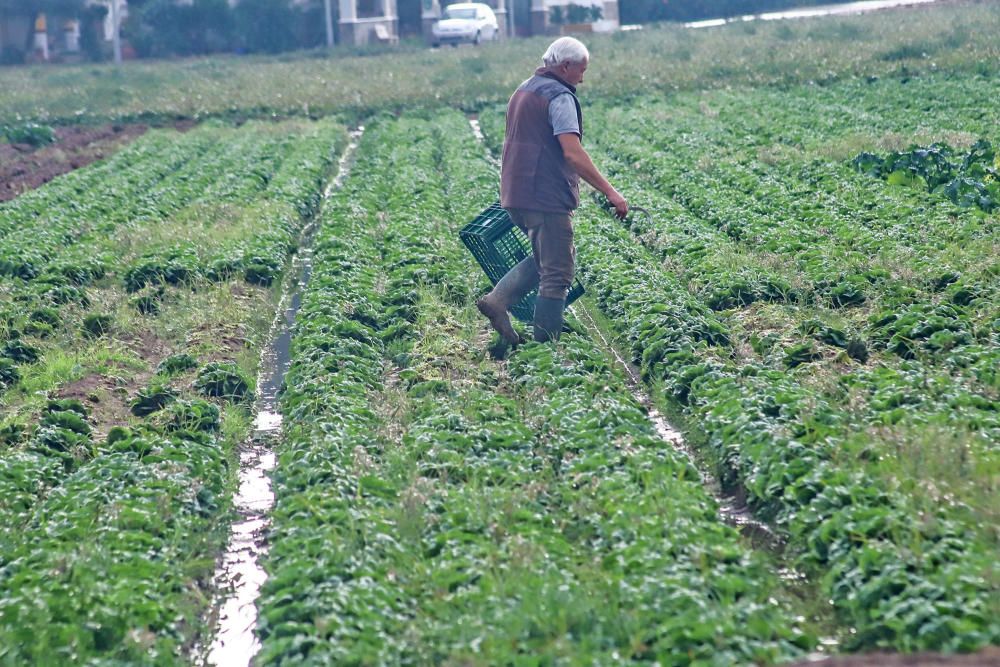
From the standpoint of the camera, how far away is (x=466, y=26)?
48312mm

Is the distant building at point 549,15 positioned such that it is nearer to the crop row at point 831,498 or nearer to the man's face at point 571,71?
the man's face at point 571,71

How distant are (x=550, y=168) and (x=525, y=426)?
2.01 meters

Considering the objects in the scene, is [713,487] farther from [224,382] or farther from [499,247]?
[224,382]

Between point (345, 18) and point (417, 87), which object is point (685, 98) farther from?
point (345, 18)

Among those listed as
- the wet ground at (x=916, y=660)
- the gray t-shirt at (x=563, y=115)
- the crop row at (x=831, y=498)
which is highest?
the gray t-shirt at (x=563, y=115)

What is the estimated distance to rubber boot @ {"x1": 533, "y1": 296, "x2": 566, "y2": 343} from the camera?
27.0 ft

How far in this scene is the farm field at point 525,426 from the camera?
4680 mm

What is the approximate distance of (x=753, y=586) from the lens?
4754 millimetres

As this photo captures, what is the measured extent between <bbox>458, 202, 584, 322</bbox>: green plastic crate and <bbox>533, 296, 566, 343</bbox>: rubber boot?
18 cm

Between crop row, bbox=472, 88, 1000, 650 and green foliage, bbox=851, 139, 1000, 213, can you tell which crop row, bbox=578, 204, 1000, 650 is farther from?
green foliage, bbox=851, 139, 1000, 213

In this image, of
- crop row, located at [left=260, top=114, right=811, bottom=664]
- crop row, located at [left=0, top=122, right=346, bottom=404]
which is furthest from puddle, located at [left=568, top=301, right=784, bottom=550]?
crop row, located at [left=0, top=122, right=346, bottom=404]

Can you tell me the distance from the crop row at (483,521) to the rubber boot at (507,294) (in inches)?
12.3

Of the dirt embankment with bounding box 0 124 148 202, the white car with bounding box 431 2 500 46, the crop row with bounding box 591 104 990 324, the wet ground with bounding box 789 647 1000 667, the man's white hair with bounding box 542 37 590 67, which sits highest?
the white car with bounding box 431 2 500 46

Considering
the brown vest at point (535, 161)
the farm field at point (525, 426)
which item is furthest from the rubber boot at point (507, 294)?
the brown vest at point (535, 161)
